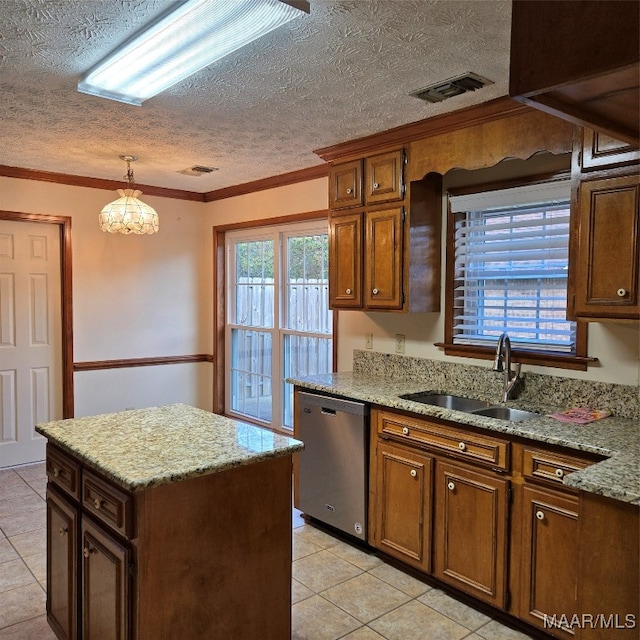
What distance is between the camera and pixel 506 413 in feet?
9.32

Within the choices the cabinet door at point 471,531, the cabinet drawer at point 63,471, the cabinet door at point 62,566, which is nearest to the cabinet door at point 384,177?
the cabinet door at point 471,531

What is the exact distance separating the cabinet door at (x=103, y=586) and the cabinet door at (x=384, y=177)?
229cm

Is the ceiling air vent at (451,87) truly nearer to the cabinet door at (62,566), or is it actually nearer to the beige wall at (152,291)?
the beige wall at (152,291)

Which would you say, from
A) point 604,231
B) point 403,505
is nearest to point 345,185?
point 604,231

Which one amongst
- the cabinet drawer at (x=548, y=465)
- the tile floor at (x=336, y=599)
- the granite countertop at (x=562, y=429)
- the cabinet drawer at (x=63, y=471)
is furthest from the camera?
the tile floor at (x=336, y=599)

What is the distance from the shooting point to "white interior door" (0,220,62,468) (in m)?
4.43

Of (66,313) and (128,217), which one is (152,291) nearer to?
(66,313)

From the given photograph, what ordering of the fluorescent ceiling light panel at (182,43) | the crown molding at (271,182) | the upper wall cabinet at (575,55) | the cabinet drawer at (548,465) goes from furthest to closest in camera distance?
1. the crown molding at (271,182)
2. the cabinet drawer at (548,465)
3. the fluorescent ceiling light panel at (182,43)
4. the upper wall cabinet at (575,55)

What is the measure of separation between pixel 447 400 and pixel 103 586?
2.01m

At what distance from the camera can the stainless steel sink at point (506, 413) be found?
276 centimetres

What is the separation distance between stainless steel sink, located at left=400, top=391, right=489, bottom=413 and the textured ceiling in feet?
4.96

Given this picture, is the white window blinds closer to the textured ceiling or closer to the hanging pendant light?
the textured ceiling

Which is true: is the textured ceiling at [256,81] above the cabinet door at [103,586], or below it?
above

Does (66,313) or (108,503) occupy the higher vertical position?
(66,313)
